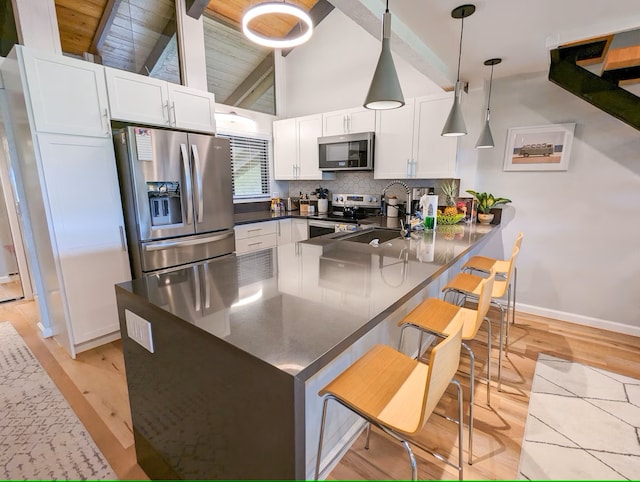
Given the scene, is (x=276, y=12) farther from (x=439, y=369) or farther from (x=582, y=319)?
(x=582, y=319)

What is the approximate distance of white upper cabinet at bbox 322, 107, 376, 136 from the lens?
3457mm

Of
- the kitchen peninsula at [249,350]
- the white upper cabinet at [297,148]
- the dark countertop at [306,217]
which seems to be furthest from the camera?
the white upper cabinet at [297,148]

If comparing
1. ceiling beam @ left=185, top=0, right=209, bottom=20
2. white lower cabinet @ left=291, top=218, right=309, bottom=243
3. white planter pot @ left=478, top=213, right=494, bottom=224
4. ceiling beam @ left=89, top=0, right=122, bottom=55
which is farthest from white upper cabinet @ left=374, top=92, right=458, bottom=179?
ceiling beam @ left=89, top=0, right=122, bottom=55

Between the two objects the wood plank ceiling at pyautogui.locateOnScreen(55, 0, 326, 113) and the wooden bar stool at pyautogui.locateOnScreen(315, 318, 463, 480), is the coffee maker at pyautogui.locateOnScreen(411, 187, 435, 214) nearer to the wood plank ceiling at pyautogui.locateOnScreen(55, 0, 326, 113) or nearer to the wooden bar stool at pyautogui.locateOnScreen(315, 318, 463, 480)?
the wood plank ceiling at pyautogui.locateOnScreen(55, 0, 326, 113)

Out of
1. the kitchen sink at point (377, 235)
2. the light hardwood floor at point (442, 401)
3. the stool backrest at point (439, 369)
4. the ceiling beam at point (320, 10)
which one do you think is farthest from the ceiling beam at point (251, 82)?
the stool backrest at point (439, 369)

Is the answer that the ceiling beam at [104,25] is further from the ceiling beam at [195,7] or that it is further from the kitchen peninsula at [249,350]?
the kitchen peninsula at [249,350]

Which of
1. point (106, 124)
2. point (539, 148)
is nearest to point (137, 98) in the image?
point (106, 124)

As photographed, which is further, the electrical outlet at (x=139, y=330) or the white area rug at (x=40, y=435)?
the white area rug at (x=40, y=435)

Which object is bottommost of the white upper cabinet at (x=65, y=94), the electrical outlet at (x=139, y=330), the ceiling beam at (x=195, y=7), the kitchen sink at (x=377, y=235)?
the electrical outlet at (x=139, y=330)

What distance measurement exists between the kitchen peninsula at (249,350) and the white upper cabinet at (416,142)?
5.56 feet

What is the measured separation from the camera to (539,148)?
2928 millimetres

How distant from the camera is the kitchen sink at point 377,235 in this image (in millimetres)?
2639

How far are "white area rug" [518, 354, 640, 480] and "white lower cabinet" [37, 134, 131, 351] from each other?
3.13 m

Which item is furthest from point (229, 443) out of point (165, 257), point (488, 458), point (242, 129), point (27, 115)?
point (242, 129)
